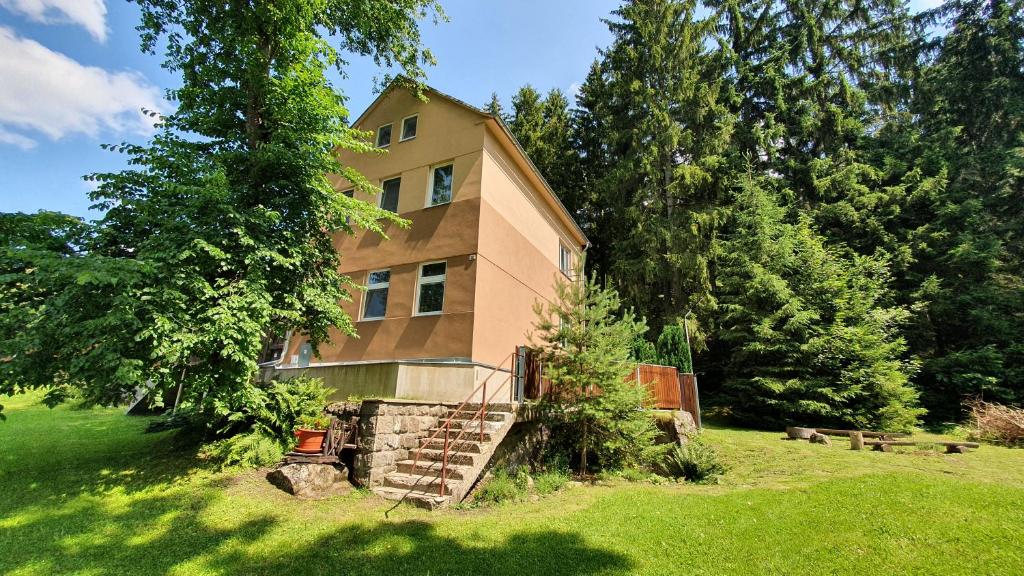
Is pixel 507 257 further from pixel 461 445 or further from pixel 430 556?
pixel 430 556

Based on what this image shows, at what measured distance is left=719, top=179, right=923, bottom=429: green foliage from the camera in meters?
13.5

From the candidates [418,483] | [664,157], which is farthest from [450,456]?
[664,157]

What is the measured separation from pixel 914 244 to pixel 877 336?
898cm

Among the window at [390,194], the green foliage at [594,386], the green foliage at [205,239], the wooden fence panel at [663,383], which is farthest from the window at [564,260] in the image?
the green foliage at [205,239]

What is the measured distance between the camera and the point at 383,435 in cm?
717

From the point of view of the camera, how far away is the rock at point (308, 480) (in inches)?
258

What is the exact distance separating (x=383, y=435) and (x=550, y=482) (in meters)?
3.17

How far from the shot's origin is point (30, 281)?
5.75 m

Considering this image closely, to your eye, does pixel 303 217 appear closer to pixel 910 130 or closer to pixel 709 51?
pixel 709 51

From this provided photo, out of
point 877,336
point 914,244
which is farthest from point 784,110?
point 877,336

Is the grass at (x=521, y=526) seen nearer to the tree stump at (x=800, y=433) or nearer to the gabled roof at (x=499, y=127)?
the tree stump at (x=800, y=433)

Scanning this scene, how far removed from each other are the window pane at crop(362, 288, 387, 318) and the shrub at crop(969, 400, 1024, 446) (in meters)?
17.1

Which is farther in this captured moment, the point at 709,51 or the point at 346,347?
the point at 709,51

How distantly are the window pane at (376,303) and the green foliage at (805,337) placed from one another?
12.2m
